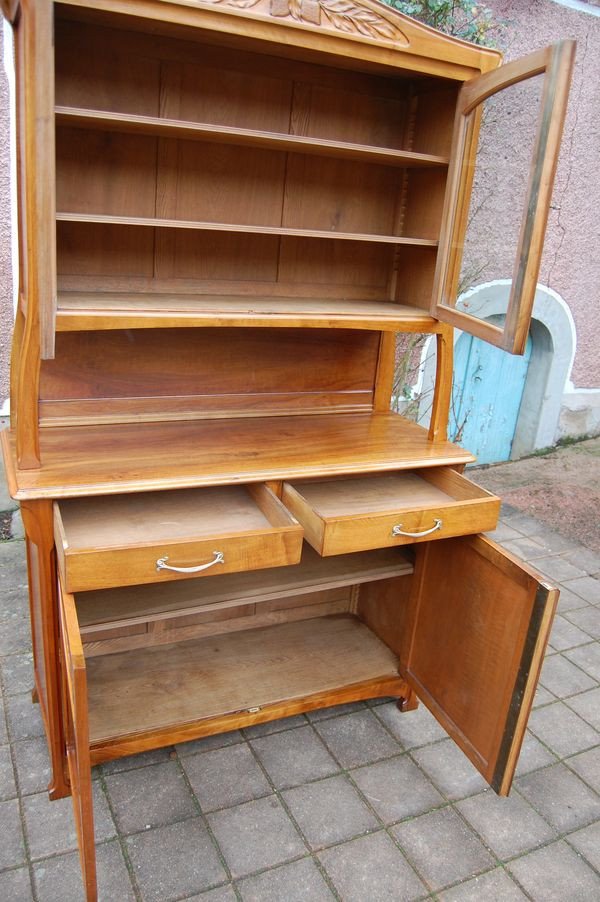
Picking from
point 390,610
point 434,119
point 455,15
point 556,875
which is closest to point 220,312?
point 434,119

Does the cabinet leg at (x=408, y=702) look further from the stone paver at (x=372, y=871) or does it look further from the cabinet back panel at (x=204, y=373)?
the cabinet back panel at (x=204, y=373)

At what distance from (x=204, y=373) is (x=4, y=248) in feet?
5.00

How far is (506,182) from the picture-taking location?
6.62 ft

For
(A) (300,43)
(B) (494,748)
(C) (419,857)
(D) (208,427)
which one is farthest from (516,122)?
(C) (419,857)

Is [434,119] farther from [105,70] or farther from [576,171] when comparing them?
[576,171]

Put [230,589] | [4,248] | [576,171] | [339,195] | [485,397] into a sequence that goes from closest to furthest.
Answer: [230,589] < [339,195] < [4,248] < [576,171] < [485,397]

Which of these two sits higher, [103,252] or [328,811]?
[103,252]

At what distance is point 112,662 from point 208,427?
3.03 ft

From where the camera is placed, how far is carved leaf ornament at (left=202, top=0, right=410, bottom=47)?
6.22ft

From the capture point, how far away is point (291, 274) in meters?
2.56

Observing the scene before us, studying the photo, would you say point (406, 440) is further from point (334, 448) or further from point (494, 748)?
point (494, 748)

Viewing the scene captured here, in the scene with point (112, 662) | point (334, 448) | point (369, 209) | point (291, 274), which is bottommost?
point (112, 662)

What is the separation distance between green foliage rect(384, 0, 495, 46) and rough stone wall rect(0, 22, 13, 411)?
2.22 m

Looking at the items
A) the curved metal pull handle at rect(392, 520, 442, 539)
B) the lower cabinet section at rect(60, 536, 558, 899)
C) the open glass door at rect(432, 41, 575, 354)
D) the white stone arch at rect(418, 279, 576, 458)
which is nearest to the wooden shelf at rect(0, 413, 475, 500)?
the curved metal pull handle at rect(392, 520, 442, 539)
